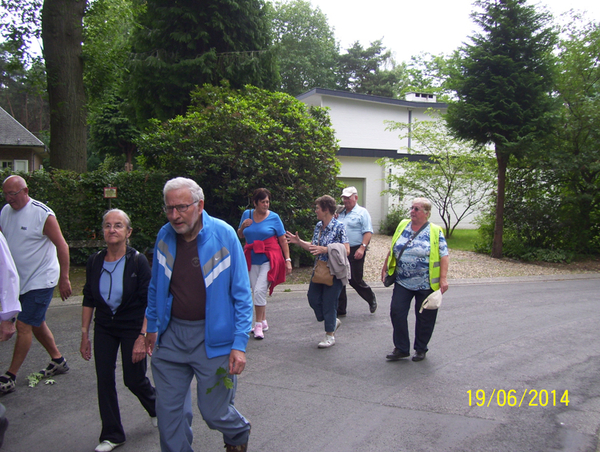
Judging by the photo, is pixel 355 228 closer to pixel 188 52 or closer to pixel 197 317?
pixel 197 317

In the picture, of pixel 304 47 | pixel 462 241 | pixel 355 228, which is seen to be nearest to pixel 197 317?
pixel 355 228

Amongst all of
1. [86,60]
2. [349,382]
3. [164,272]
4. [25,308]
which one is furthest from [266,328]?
[86,60]

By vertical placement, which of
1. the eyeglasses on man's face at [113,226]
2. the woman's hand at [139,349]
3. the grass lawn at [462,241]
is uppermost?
the eyeglasses on man's face at [113,226]

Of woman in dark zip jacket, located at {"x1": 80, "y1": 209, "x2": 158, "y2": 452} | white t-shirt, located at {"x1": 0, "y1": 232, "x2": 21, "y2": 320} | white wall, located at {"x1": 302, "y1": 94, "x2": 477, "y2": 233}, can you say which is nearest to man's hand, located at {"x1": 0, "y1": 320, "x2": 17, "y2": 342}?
white t-shirt, located at {"x1": 0, "y1": 232, "x2": 21, "y2": 320}

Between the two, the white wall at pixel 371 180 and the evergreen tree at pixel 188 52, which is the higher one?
the evergreen tree at pixel 188 52

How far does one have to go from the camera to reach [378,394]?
4543mm

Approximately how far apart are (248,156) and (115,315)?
7.47 metres

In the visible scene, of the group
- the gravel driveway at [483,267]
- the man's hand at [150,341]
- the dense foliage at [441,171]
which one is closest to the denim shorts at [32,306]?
the man's hand at [150,341]

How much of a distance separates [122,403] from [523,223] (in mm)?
14540

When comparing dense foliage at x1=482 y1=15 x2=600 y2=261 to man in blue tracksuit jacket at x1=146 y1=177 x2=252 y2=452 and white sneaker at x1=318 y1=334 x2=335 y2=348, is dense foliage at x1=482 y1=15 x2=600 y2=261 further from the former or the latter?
man in blue tracksuit jacket at x1=146 y1=177 x2=252 y2=452

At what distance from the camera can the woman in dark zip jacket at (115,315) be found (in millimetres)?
3480

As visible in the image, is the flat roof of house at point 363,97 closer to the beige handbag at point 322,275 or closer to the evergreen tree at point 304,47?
the beige handbag at point 322,275

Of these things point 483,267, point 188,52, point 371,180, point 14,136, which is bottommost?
point 483,267

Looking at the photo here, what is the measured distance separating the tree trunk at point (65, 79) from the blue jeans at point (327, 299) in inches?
318
